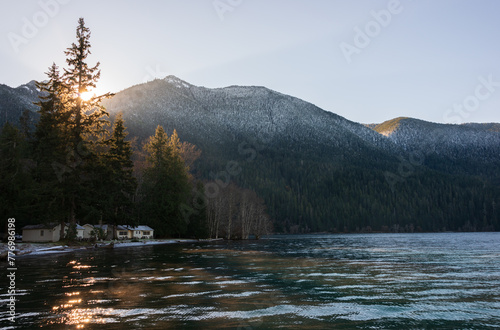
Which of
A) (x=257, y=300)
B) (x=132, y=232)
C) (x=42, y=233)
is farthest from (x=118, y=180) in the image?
(x=257, y=300)

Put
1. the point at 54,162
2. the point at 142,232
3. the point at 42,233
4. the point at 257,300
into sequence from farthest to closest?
the point at 142,232, the point at 42,233, the point at 54,162, the point at 257,300

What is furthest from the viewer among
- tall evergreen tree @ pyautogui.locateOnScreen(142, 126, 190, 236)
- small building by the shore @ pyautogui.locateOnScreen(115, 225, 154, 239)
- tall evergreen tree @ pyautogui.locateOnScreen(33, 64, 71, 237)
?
tall evergreen tree @ pyautogui.locateOnScreen(142, 126, 190, 236)

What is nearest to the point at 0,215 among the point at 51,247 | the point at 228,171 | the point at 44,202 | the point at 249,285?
the point at 44,202

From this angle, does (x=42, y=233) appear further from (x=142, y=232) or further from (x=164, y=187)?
(x=164, y=187)

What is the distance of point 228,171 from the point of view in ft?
655

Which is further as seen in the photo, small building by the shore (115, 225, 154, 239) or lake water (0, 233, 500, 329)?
small building by the shore (115, 225, 154, 239)

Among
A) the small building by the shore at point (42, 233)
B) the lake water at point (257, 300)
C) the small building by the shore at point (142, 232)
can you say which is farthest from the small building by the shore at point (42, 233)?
the lake water at point (257, 300)

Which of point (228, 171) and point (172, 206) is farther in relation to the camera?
point (228, 171)

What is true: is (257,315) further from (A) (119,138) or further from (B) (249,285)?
(A) (119,138)

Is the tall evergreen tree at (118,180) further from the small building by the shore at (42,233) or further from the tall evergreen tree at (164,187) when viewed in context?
the tall evergreen tree at (164,187)

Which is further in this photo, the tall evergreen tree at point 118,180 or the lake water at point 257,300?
the tall evergreen tree at point 118,180

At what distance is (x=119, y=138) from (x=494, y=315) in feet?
223

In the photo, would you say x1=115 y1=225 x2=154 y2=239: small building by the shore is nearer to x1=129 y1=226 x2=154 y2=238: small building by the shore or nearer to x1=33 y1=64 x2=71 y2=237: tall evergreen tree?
x1=129 y1=226 x2=154 y2=238: small building by the shore

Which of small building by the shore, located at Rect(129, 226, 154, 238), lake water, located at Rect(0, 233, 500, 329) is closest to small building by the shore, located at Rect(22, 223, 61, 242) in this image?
small building by the shore, located at Rect(129, 226, 154, 238)
